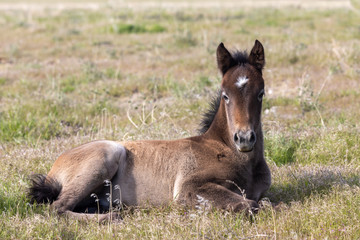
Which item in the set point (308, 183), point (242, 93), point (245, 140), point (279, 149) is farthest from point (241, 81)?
point (279, 149)

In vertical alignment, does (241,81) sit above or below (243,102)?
above

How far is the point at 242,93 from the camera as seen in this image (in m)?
4.67

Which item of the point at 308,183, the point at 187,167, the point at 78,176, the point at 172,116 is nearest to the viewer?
the point at 78,176

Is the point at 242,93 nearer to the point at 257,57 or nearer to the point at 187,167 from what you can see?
the point at 257,57

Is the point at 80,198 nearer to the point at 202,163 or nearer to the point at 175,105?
the point at 202,163

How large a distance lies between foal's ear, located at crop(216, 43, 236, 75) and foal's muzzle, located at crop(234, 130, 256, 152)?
98 centimetres

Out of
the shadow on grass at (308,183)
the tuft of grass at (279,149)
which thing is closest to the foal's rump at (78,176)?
the shadow on grass at (308,183)

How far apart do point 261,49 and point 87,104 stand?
17.4ft

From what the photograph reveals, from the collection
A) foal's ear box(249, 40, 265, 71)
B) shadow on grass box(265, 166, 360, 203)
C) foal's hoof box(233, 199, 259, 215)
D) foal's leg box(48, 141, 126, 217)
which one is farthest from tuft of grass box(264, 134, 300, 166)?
foal's leg box(48, 141, 126, 217)

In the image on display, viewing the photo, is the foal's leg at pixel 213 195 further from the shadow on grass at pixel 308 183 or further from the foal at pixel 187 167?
the shadow on grass at pixel 308 183

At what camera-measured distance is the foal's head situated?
4460mm

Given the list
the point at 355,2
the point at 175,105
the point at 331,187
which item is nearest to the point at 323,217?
the point at 331,187

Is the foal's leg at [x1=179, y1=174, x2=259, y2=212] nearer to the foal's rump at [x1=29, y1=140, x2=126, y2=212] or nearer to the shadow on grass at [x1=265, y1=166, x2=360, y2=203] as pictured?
the shadow on grass at [x1=265, y1=166, x2=360, y2=203]

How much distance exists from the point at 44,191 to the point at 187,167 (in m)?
1.54
